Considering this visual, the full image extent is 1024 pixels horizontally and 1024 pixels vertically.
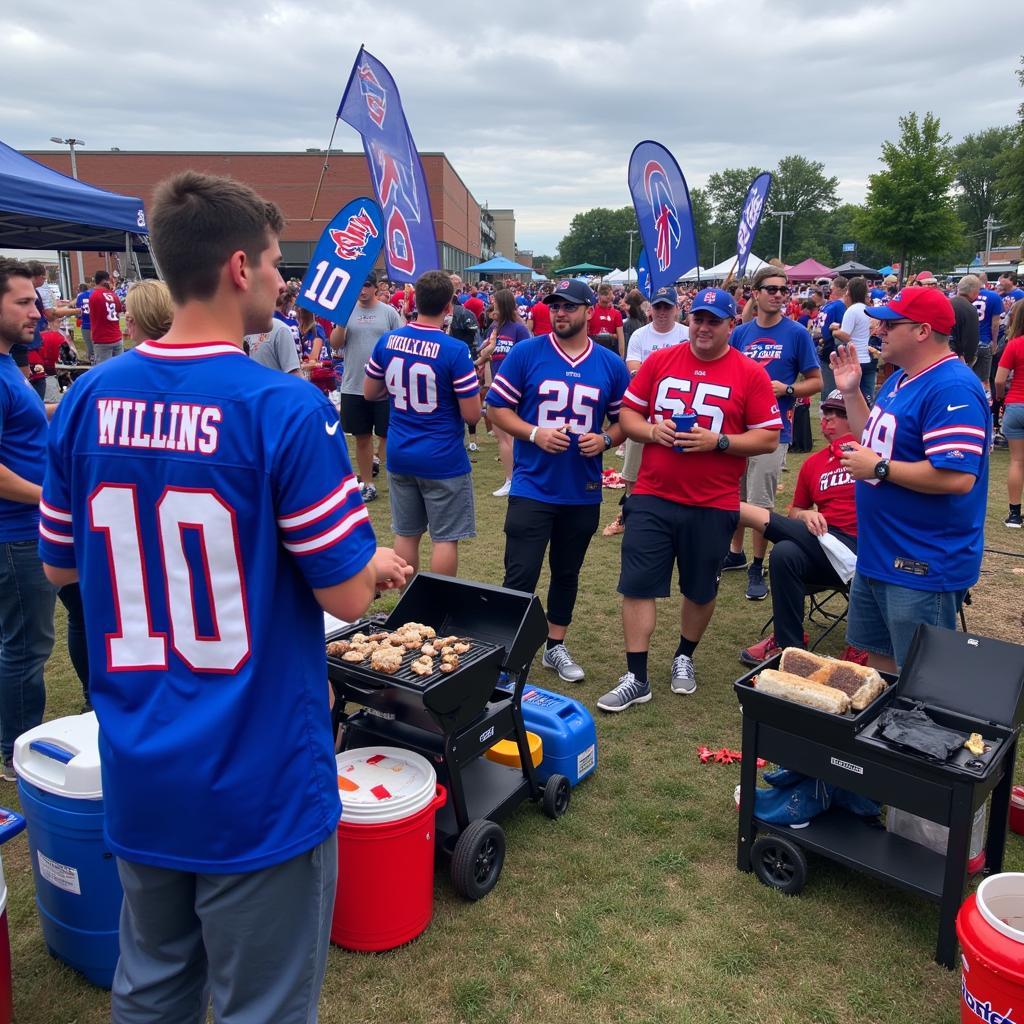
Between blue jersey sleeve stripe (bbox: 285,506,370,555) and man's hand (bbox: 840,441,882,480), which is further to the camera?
man's hand (bbox: 840,441,882,480)

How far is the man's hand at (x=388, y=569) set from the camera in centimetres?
176

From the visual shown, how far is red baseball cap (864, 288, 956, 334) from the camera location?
10.8 ft

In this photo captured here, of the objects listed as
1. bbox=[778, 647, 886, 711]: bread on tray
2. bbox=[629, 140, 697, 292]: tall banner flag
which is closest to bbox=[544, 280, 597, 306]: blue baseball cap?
bbox=[778, 647, 886, 711]: bread on tray

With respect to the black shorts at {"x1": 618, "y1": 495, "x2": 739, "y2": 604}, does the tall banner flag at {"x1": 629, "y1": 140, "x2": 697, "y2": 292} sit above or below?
above

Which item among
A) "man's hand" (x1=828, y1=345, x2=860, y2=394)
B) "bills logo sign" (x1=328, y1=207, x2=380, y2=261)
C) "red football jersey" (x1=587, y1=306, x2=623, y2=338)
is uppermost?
"bills logo sign" (x1=328, y1=207, x2=380, y2=261)

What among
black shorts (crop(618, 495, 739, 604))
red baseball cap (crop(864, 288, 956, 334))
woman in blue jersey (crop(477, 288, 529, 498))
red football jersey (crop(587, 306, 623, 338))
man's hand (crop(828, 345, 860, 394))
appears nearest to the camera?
red baseball cap (crop(864, 288, 956, 334))

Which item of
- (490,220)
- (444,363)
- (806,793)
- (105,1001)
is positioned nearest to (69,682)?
(105,1001)

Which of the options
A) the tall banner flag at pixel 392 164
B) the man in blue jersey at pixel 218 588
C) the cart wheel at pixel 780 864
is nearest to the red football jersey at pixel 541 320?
the tall banner flag at pixel 392 164

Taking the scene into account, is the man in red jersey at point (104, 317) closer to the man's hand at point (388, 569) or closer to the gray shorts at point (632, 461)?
the gray shorts at point (632, 461)

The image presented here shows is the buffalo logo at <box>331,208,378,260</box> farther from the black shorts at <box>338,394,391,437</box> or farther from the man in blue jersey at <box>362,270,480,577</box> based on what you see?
the black shorts at <box>338,394,391,437</box>

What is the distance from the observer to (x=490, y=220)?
117m

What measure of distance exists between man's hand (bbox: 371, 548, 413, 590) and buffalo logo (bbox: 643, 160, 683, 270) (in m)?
6.01

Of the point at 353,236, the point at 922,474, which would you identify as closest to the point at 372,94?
the point at 353,236

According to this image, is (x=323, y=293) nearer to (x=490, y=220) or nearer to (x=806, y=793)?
(x=806, y=793)
